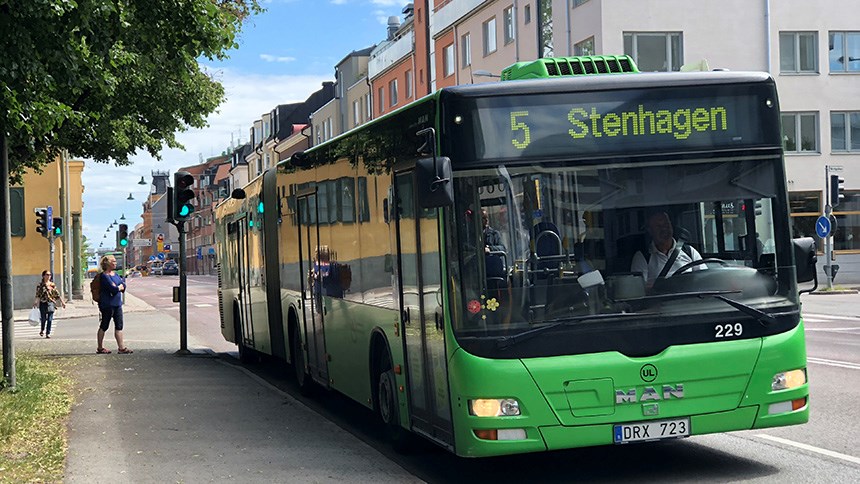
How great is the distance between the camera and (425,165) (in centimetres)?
780

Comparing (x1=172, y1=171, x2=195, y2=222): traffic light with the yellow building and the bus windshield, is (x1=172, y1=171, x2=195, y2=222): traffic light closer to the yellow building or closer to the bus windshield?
the bus windshield

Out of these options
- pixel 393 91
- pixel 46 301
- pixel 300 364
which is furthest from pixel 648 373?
pixel 393 91

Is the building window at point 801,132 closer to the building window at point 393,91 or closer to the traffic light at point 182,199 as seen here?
the building window at point 393,91

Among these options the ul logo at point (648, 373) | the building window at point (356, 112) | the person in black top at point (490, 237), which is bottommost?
the ul logo at point (648, 373)

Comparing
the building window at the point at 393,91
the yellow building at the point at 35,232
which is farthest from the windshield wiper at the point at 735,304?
the building window at the point at 393,91

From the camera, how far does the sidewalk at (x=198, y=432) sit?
9.09 metres

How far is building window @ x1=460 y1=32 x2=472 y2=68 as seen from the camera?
183ft

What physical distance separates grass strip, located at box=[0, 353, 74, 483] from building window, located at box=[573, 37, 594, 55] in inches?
1149

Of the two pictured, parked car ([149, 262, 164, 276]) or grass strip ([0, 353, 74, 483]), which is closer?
grass strip ([0, 353, 74, 483])

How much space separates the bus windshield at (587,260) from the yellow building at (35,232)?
41334mm

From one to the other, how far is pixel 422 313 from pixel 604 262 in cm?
Result: 145

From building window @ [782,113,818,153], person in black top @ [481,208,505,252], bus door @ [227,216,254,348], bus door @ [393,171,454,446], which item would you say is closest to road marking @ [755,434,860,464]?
bus door @ [393,171,454,446]

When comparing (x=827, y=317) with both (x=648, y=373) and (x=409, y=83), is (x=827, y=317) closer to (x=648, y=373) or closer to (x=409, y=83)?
(x=648, y=373)

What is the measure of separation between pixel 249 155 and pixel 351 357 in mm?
120454
